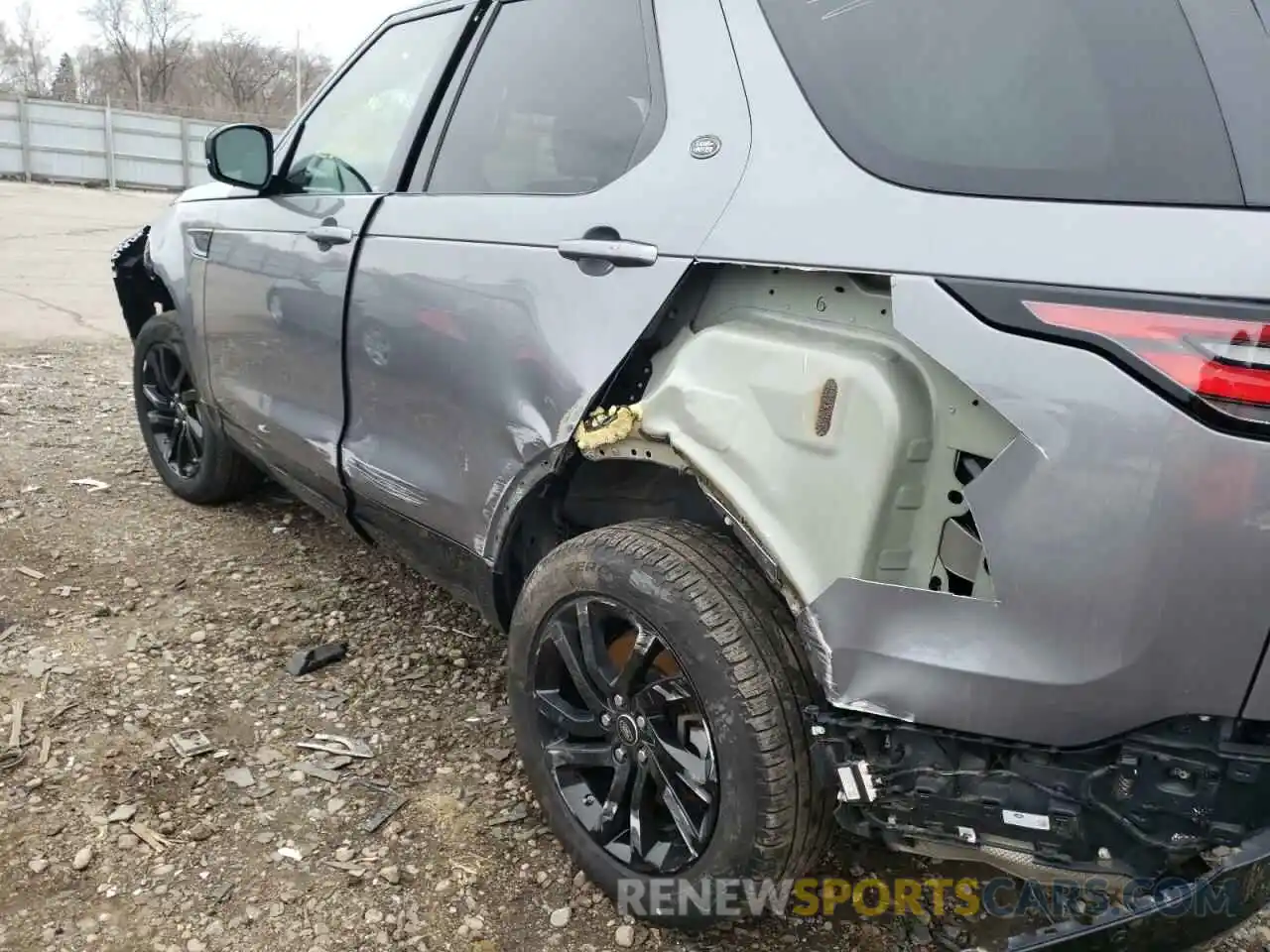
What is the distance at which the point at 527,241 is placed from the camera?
84.5 inches

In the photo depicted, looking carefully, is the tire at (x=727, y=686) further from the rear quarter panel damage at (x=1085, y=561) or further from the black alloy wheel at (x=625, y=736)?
the rear quarter panel damage at (x=1085, y=561)

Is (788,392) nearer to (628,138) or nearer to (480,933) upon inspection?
(628,138)

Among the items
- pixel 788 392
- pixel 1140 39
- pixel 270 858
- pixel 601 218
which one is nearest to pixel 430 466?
pixel 601 218

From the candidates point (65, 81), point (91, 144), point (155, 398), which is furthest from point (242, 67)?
point (155, 398)

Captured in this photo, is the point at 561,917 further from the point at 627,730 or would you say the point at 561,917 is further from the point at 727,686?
the point at 727,686

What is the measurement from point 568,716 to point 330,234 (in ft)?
4.89

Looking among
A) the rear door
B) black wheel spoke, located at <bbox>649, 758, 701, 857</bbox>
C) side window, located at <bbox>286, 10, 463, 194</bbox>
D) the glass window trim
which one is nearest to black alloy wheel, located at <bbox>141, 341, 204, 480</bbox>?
side window, located at <bbox>286, 10, 463, 194</bbox>

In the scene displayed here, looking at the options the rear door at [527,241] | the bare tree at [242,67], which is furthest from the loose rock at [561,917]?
the bare tree at [242,67]

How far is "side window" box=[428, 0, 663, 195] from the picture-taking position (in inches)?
82.4

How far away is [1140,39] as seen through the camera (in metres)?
1.41

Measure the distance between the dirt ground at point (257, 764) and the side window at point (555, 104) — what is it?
4.80ft

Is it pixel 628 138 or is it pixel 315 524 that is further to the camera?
pixel 315 524

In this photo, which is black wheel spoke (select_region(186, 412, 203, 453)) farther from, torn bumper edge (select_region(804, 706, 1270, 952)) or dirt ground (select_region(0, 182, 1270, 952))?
torn bumper edge (select_region(804, 706, 1270, 952))

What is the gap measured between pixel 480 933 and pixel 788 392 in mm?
1294
